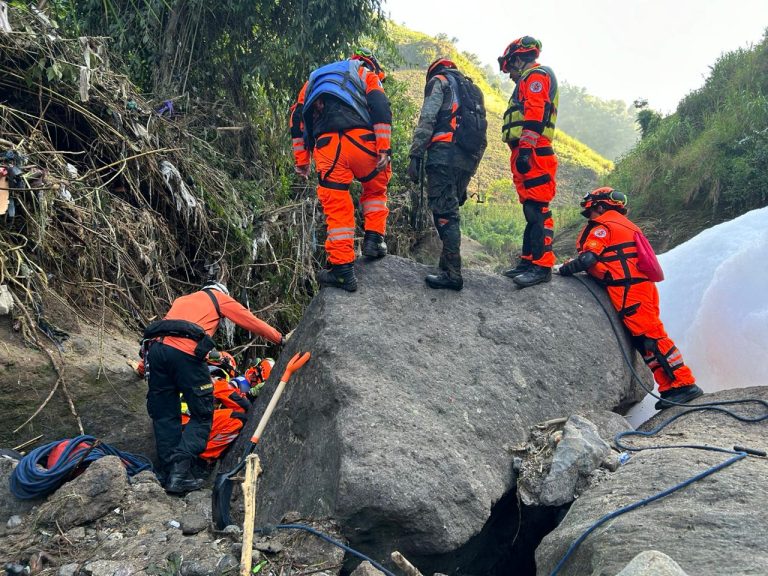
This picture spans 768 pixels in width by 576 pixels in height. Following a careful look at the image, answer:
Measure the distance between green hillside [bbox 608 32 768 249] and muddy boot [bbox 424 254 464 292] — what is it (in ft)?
20.2

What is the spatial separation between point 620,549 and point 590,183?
25.2m

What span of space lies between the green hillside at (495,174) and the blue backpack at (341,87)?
2424mm

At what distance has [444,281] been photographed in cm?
453

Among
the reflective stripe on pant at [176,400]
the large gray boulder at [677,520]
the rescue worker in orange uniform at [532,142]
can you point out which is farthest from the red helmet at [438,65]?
the large gray boulder at [677,520]

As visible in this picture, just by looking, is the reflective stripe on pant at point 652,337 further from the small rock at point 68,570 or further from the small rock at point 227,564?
the small rock at point 68,570

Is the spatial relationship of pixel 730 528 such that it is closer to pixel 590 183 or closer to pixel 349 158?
pixel 349 158

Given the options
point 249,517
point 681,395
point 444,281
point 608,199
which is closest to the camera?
point 249,517

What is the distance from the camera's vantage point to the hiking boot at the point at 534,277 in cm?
482

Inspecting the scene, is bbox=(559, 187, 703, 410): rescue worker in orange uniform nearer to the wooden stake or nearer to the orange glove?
the orange glove

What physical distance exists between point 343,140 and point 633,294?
102 inches

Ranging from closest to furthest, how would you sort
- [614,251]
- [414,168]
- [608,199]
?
1. [414,168]
2. [614,251]
3. [608,199]

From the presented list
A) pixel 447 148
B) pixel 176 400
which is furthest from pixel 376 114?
pixel 176 400

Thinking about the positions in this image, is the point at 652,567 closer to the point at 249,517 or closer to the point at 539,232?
the point at 249,517

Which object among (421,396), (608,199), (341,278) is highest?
(608,199)
